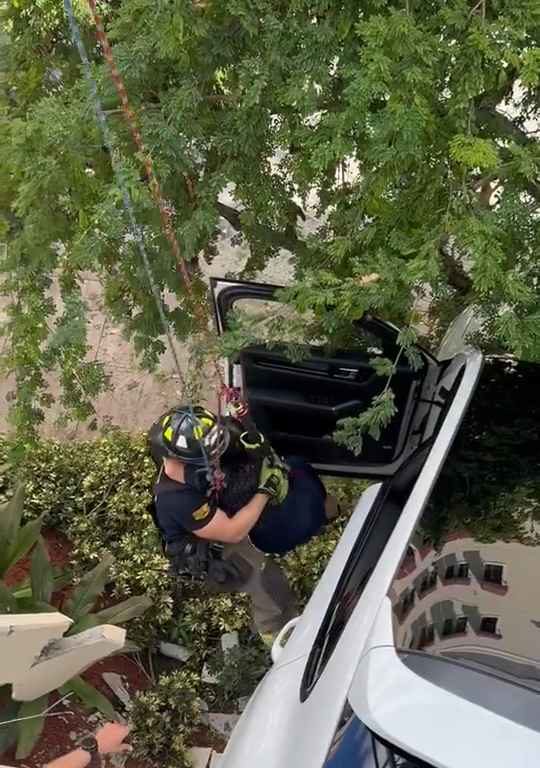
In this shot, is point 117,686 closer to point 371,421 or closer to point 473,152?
point 371,421

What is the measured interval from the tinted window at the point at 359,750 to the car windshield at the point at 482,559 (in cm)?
20

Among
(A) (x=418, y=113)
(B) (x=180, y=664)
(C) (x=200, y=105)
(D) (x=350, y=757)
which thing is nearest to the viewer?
(D) (x=350, y=757)

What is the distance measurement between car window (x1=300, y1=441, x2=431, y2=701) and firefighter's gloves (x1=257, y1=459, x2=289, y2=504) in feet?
1.69

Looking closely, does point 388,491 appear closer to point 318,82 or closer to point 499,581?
point 499,581

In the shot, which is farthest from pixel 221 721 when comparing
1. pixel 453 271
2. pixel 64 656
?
pixel 453 271

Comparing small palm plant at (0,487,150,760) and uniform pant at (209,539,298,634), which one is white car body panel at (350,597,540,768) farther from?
small palm plant at (0,487,150,760)

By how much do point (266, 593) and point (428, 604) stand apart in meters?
1.44

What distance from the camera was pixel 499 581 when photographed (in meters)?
2.36

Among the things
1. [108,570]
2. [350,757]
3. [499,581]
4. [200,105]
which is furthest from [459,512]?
[108,570]

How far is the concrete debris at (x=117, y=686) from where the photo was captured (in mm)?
3609

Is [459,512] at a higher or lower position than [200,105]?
lower

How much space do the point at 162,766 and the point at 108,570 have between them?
2.91ft

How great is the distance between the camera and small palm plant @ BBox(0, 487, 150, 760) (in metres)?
3.27

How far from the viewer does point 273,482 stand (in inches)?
127
